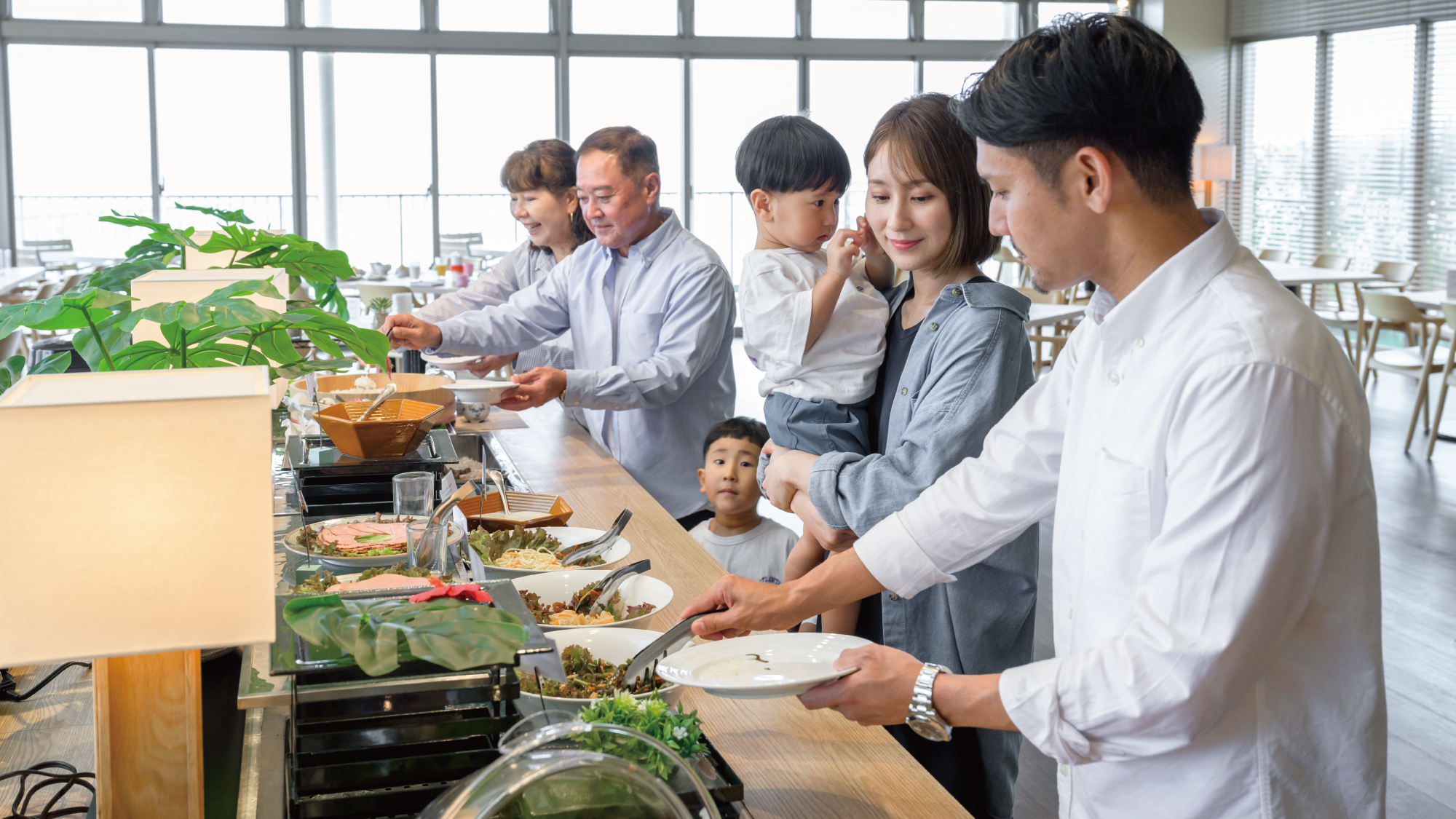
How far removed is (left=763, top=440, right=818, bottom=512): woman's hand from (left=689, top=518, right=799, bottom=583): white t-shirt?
0.76 m

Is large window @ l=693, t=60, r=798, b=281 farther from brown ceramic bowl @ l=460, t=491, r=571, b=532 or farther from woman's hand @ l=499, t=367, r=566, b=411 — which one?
brown ceramic bowl @ l=460, t=491, r=571, b=532

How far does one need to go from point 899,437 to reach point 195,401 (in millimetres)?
1232

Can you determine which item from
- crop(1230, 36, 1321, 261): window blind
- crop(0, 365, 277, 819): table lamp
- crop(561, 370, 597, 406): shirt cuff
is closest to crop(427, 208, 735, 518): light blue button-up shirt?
crop(561, 370, 597, 406): shirt cuff

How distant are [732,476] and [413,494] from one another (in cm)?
101

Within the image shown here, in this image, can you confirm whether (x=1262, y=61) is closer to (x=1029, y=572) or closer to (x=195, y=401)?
(x=1029, y=572)

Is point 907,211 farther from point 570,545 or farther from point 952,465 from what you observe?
point 570,545

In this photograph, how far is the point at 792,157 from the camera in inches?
83.7

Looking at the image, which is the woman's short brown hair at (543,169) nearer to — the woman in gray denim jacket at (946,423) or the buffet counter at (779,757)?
the woman in gray denim jacket at (946,423)

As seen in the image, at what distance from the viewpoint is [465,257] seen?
8797 mm

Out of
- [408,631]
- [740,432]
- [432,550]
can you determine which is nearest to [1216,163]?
[740,432]

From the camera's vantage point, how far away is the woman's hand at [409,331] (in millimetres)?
3176

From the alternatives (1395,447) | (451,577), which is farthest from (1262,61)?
(451,577)

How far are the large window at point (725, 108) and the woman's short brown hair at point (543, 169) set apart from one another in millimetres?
6678

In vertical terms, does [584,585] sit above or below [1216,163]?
below
